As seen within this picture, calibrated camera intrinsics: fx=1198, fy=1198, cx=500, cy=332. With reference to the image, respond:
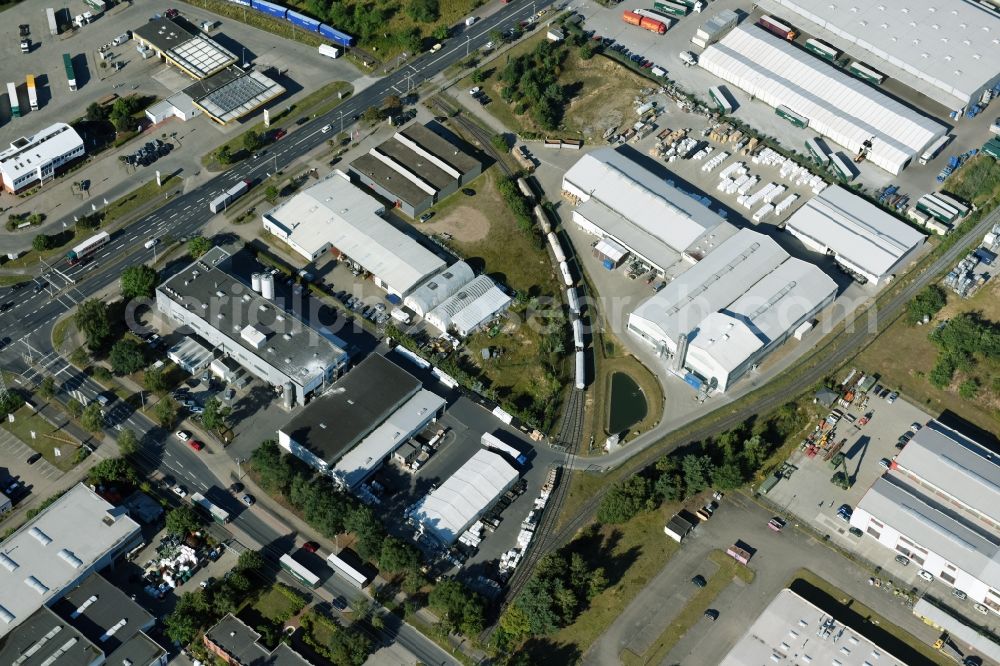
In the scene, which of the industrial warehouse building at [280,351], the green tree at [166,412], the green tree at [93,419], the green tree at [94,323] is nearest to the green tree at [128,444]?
the green tree at [93,419]

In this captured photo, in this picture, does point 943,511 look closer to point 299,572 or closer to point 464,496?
point 464,496

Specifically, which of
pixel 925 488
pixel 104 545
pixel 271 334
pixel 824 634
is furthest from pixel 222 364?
pixel 925 488

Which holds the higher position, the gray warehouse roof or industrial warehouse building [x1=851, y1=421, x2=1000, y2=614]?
industrial warehouse building [x1=851, y1=421, x2=1000, y2=614]

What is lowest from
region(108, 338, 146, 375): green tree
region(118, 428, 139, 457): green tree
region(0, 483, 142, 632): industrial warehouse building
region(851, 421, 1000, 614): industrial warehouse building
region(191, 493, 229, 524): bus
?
region(0, 483, 142, 632): industrial warehouse building

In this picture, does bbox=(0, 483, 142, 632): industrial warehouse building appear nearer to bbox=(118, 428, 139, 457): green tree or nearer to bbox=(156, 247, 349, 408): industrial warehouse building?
bbox=(118, 428, 139, 457): green tree

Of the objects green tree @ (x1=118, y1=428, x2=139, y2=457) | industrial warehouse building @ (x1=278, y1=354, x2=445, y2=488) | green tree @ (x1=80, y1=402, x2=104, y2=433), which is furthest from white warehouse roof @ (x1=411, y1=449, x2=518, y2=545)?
green tree @ (x1=80, y1=402, x2=104, y2=433)

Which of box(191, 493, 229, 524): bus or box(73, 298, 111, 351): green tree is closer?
box(191, 493, 229, 524): bus
